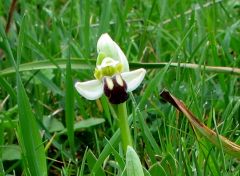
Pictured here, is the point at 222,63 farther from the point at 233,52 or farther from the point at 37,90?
the point at 37,90

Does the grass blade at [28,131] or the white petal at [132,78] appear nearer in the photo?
the white petal at [132,78]

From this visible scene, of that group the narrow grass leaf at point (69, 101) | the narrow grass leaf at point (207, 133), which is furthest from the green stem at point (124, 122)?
the narrow grass leaf at point (69, 101)

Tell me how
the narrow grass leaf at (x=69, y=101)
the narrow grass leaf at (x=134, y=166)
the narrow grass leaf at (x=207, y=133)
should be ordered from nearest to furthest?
the narrow grass leaf at (x=134, y=166) < the narrow grass leaf at (x=207, y=133) < the narrow grass leaf at (x=69, y=101)

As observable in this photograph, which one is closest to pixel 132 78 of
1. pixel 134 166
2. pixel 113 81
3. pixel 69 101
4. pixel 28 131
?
pixel 113 81

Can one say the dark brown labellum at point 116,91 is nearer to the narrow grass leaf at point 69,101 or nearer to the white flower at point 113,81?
the white flower at point 113,81

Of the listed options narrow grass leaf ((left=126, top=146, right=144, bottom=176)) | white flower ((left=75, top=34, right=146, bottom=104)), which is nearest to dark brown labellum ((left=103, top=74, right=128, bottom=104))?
white flower ((left=75, top=34, right=146, bottom=104))

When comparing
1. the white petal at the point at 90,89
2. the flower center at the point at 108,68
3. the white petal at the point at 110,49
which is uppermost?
the white petal at the point at 110,49

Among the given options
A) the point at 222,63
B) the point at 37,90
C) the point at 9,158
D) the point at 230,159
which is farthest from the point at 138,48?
the point at 230,159

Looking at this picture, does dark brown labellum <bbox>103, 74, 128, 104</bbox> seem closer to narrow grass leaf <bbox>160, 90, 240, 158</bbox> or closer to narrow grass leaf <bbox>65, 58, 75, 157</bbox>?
narrow grass leaf <bbox>160, 90, 240, 158</bbox>
